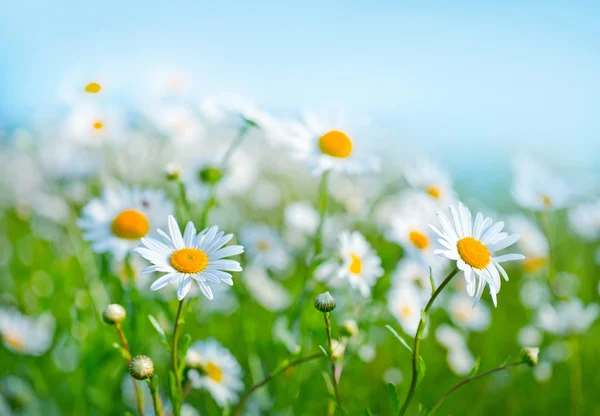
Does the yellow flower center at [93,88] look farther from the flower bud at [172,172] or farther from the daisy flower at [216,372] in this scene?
the daisy flower at [216,372]

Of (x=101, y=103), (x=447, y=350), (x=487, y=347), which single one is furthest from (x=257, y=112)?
(x=487, y=347)

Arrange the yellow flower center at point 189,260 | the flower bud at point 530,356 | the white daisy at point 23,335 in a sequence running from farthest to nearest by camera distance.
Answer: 1. the white daisy at point 23,335
2. the flower bud at point 530,356
3. the yellow flower center at point 189,260

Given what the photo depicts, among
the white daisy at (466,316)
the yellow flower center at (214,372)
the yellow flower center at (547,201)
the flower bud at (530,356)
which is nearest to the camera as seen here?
the flower bud at (530,356)

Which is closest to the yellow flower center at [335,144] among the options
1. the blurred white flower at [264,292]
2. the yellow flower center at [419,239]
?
the yellow flower center at [419,239]

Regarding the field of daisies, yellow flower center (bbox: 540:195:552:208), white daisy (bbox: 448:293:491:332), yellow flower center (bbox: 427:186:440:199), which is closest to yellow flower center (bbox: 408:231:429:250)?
the field of daisies

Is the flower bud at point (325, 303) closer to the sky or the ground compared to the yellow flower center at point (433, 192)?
closer to the sky

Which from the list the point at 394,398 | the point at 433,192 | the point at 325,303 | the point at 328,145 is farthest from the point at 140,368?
the point at 433,192

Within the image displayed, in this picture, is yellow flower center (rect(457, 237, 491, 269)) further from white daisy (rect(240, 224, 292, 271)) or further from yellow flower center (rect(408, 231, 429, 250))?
white daisy (rect(240, 224, 292, 271))
